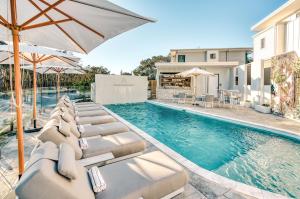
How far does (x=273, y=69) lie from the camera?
1026 centimetres

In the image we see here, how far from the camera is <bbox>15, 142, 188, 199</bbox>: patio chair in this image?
1424 mm

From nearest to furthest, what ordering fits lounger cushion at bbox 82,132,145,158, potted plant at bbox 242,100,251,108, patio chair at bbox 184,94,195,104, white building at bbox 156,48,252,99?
lounger cushion at bbox 82,132,145,158, potted plant at bbox 242,100,251,108, patio chair at bbox 184,94,195,104, white building at bbox 156,48,252,99

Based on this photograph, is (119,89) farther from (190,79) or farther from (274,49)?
(274,49)

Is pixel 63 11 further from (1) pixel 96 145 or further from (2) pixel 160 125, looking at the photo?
(2) pixel 160 125

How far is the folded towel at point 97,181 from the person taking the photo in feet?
6.44

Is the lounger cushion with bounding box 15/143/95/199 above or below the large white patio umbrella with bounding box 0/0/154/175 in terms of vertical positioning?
below

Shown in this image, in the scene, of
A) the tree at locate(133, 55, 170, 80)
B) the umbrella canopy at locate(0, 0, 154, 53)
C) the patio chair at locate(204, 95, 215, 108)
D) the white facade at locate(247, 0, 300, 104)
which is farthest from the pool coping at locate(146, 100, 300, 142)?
the tree at locate(133, 55, 170, 80)

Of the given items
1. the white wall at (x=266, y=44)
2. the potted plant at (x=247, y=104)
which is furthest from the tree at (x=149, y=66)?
the potted plant at (x=247, y=104)

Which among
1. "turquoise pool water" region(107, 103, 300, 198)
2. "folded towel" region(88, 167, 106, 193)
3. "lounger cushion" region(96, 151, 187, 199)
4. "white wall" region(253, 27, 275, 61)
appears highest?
"white wall" region(253, 27, 275, 61)

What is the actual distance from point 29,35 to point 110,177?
12.7 feet

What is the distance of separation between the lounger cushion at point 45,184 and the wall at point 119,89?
13518mm

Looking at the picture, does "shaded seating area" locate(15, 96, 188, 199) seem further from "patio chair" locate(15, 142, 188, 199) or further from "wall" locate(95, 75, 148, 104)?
"wall" locate(95, 75, 148, 104)

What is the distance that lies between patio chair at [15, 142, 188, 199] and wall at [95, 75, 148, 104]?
501 inches

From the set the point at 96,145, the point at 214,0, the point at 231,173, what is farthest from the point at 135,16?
the point at 214,0
